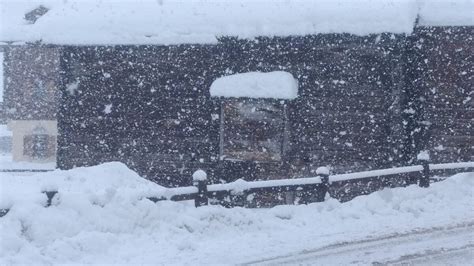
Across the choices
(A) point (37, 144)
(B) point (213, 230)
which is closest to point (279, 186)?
(B) point (213, 230)

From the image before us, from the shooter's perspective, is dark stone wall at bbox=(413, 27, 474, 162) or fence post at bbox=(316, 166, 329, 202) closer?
fence post at bbox=(316, 166, 329, 202)

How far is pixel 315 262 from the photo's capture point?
20.7 feet

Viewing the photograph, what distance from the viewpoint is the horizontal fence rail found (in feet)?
27.5

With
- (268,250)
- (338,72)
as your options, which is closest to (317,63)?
(338,72)

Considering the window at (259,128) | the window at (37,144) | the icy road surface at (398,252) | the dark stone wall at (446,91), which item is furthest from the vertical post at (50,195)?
the window at (37,144)

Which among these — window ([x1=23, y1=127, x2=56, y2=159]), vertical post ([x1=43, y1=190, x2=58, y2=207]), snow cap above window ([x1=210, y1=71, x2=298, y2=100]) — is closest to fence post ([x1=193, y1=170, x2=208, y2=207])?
vertical post ([x1=43, y1=190, x2=58, y2=207])

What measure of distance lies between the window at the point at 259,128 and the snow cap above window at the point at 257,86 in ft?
0.92

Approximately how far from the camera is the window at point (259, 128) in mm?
12500

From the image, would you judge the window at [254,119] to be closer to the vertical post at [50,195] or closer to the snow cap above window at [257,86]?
the snow cap above window at [257,86]

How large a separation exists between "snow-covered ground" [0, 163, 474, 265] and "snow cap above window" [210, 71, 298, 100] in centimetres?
390

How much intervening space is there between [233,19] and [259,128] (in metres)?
3.02

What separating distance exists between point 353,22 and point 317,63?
1.37 meters

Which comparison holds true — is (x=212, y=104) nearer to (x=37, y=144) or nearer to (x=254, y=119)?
(x=254, y=119)

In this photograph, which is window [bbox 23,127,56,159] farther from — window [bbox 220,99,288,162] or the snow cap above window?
window [bbox 220,99,288,162]
